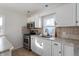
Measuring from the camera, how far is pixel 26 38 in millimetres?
3881

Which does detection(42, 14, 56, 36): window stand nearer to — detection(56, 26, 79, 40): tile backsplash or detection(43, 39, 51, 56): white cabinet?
detection(56, 26, 79, 40): tile backsplash

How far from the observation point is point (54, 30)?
3.03m

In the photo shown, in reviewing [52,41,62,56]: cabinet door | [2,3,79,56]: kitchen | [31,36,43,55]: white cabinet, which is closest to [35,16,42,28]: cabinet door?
[2,3,79,56]: kitchen

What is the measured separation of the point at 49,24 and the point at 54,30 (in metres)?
0.41

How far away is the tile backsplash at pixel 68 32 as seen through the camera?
2304 millimetres

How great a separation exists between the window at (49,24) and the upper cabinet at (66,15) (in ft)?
1.88

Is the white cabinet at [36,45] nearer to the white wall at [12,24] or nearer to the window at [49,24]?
the window at [49,24]

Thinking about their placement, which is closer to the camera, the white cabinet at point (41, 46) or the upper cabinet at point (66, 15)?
the upper cabinet at point (66, 15)

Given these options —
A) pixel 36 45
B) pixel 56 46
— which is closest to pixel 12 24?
pixel 36 45

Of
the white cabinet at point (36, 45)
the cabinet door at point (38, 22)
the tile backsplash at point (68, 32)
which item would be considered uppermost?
the cabinet door at point (38, 22)

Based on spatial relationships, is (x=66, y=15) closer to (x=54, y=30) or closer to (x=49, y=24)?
(x=54, y=30)

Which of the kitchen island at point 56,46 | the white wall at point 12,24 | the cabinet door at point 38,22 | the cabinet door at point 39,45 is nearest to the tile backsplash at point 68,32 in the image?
the kitchen island at point 56,46

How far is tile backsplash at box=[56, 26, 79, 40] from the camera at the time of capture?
2.30m

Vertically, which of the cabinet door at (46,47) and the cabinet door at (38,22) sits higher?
the cabinet door at (38,22)
